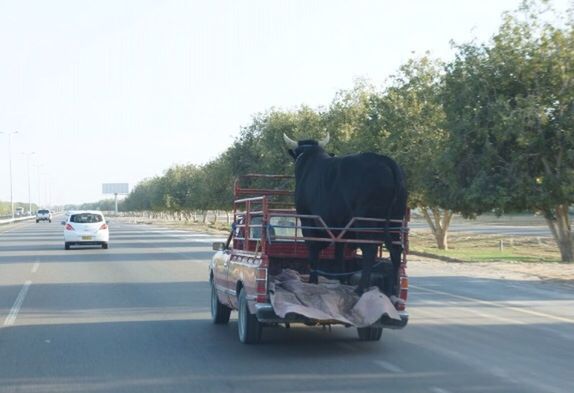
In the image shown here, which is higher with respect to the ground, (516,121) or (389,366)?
(516,121)

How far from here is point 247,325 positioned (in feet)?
39.2

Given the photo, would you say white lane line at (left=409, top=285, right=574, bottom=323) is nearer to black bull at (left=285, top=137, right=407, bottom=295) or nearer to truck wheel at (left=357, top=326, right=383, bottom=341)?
truck wheel at (left=357, top=326, right=383, bottom=341)

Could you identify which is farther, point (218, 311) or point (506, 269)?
point (506, 269)

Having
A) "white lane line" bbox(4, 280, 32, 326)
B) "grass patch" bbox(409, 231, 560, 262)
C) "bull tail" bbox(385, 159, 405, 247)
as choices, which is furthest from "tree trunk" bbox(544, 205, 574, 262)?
"bull tail" bbox(385, 159, 405, 247)

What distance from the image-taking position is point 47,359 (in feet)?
36.8

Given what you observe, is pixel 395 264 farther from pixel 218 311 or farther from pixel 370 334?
pixel 218 311

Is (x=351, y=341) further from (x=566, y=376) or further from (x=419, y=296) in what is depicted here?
(x=419, y=296)

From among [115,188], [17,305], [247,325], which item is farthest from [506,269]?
[115,188]

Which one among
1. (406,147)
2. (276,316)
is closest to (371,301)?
(276,316)

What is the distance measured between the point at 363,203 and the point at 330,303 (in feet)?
Result: 4.59

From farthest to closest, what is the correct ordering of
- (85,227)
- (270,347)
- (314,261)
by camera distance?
(85,227) < (314,261) < (270,347)

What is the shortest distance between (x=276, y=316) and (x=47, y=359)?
2.73 metres

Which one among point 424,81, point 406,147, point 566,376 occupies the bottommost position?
point 566,376

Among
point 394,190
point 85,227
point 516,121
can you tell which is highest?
point 516,121
